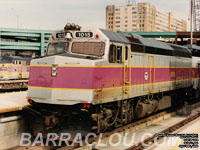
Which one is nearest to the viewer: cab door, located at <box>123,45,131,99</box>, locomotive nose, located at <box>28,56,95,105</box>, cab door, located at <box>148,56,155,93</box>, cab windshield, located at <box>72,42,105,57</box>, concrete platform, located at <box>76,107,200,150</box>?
locomotive nose, located at <box>28,56,95,105</box>

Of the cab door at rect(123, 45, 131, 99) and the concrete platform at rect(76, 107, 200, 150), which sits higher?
the cab door at rect(123, 45, 131, 99)

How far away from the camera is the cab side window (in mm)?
10211

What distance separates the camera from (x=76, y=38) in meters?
10.4

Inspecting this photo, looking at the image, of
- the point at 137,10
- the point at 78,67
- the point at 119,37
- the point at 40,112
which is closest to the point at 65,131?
the point at 40,112

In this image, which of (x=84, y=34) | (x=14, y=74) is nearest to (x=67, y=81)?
(x=84, y=34)

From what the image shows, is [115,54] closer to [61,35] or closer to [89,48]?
[89,48]

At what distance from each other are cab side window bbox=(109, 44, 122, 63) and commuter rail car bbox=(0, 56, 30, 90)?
22018mm

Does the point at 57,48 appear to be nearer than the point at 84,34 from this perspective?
No

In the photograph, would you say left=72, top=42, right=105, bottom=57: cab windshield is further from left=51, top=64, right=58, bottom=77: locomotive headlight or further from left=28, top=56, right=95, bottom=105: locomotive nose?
left=51, top=64, right=58, bottom=77: locomotive headlight

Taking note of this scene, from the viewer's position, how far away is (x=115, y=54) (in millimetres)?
10422

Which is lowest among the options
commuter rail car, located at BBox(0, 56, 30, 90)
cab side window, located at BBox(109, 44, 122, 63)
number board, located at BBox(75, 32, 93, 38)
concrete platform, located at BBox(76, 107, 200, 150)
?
concrete platform, located at BBox(76, 107, 200, 150)

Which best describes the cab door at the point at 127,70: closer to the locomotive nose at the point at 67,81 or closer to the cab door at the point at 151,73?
the locomotive nose at the point at 67,81

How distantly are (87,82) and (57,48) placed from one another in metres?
2.50

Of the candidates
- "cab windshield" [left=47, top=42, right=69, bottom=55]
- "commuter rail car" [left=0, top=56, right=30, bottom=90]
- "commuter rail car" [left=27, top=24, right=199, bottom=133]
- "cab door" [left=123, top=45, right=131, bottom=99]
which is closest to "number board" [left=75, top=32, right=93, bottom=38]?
"commuter rail car" [left=27, top=24, right=199, bottom=133]
